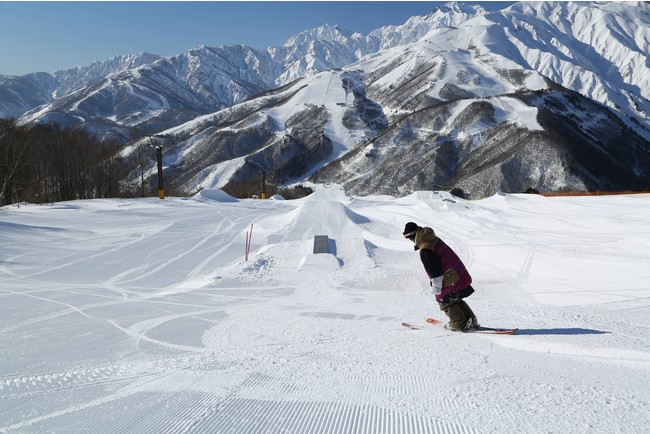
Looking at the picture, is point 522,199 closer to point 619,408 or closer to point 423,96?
point 619,408

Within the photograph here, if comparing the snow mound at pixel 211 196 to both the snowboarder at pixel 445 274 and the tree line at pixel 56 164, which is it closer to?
the tree line at pixel 56 164

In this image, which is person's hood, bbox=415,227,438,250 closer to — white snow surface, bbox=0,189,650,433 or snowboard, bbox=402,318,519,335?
white snow surface, bbox=0,189,650,433

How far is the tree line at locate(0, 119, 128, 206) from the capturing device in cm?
3494

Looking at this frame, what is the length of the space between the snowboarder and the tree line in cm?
3600

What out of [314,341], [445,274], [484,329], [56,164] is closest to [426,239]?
[445,274]

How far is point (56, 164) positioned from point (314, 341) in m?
50.6

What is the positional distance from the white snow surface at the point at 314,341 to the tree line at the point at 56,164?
2456 cm

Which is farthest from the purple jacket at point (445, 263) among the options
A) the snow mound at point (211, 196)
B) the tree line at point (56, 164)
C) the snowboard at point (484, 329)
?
the tree line at point (56, 164)

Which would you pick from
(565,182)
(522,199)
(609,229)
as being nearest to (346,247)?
(609,229)

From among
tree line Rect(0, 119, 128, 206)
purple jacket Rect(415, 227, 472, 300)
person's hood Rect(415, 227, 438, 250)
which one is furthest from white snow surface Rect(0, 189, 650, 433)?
tree line Rect(0, 119, 128, 206)

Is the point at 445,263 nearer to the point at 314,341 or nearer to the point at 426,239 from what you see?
the point at 426,239

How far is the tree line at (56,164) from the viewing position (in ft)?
115

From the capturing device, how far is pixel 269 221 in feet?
67.9

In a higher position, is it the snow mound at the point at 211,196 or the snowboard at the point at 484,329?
the snow mound at the point at 211,196
